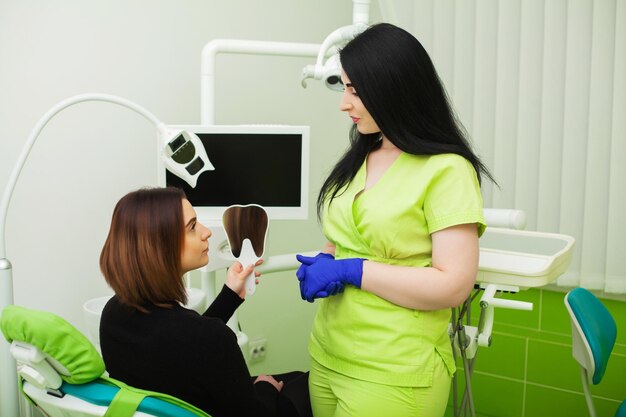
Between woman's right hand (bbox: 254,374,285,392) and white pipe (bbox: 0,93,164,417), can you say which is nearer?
woman's right hand (bbox: 254,374,285,392)

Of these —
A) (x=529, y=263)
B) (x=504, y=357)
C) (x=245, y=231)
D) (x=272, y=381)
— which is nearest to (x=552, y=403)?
(x=504, y=357)

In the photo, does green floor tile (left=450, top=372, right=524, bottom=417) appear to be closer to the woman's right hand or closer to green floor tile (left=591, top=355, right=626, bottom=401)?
green floor tile (left=591, top=355, right=626, bottom=401)

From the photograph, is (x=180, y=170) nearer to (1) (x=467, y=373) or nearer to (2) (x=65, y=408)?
(2) (x=65, y=408)

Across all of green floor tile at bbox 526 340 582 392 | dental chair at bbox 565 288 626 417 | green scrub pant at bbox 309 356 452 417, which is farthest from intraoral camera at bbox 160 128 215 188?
green floor tile at bbox 526 340 582 392

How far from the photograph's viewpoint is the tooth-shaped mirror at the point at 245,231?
170 cm

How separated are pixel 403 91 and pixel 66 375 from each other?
81 centimetres

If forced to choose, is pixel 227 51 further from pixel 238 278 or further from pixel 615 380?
pixel 615 380

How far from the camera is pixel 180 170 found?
1.79m

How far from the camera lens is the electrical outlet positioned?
9.44 ft

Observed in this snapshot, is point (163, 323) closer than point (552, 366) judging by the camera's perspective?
Yes

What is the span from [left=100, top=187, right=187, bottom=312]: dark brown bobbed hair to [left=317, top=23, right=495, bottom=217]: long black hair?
1.45 feet

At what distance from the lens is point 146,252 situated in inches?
51.3

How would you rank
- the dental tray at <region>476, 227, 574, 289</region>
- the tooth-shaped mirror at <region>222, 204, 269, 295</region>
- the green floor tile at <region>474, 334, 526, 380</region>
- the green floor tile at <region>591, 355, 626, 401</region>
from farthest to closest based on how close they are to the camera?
the green floor tile at <region>474, 334, 526, 380</region> → the green floor tile at <region>591, 355, 626, 401</region> → the tooth-shaped mirror at <region>222, 204, 269, 295</region> → the dental tray at <region>476, 227, 574, 289</region>

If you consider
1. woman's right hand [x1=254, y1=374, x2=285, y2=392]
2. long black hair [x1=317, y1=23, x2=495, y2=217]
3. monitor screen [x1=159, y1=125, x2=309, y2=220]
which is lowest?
woman's right hand [x1=254, y1=374, x2=285, y2=392]
